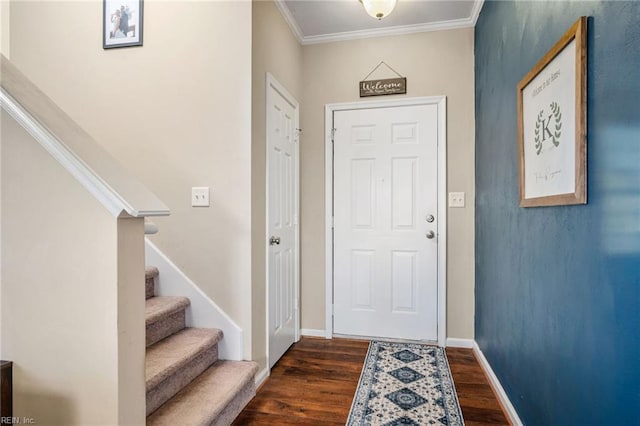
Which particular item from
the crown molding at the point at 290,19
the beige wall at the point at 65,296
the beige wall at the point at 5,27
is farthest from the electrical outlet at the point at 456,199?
the beige wall at the point at 5,27

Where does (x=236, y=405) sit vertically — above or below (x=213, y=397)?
below

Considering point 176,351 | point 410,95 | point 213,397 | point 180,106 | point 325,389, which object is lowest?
point 325,389

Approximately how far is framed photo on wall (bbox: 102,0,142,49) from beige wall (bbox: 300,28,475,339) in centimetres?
138

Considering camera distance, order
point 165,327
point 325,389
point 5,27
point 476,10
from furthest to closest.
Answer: point 476,10
point 5,27
point 325,389
point 165,327

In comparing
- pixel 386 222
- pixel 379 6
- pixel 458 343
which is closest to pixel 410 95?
pixel 379 6

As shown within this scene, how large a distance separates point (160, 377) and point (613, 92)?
194 centimetres

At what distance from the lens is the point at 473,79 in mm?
2881

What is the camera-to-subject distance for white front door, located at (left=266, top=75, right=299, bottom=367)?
8.07ft

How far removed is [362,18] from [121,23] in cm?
173

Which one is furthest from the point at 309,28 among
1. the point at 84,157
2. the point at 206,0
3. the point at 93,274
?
the point at 93,274

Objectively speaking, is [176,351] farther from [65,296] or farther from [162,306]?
[65,296]

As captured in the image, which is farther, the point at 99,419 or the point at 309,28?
the point at 309,28

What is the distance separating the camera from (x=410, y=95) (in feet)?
9.76

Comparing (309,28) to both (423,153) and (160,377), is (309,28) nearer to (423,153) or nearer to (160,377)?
(423,153)
